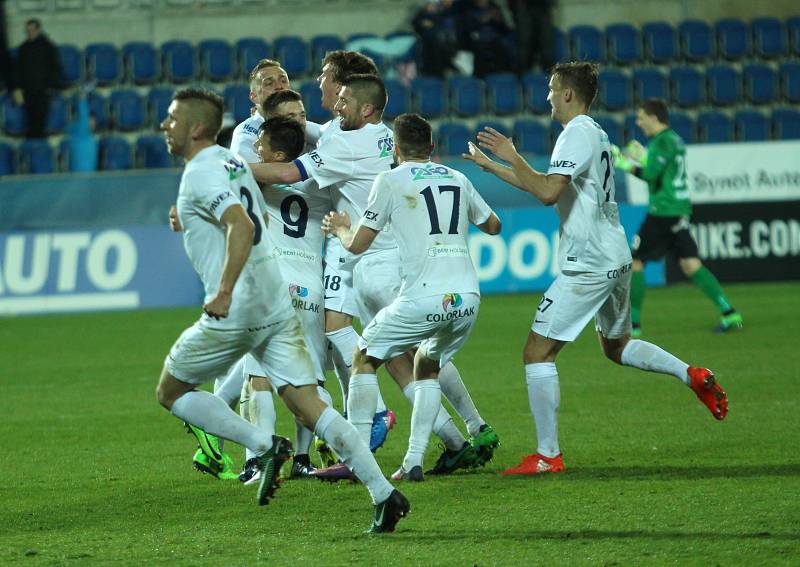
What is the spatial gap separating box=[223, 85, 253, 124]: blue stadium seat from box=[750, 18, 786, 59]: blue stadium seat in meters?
8.67

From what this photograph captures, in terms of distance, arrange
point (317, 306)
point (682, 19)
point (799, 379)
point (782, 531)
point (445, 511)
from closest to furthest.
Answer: point (782, 531), point (445, 511), point (317, 306), point (799, 379), point (682, 19)

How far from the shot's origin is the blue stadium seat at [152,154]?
18.2 metres

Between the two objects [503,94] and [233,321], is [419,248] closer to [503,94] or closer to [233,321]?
[233,321]

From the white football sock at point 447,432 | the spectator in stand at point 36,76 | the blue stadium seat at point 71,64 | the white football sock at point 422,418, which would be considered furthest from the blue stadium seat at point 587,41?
the white football sock at point 422,418

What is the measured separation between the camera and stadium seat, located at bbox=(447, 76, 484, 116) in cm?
2016

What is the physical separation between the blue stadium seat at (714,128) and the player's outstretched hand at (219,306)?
1594cm

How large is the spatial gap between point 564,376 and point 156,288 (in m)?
7.15

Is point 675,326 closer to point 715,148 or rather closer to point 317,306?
point 715,148

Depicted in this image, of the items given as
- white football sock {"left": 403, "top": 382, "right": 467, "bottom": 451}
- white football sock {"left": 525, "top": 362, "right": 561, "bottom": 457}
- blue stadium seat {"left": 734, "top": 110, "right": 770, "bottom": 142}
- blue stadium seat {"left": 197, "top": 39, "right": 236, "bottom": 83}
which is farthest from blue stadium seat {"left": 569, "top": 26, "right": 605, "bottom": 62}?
white football sock {"left": 403, "top": 382, "right": 467, "bottom": 451}

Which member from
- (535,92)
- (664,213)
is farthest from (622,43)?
(664,213)

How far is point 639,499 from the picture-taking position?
235 inches

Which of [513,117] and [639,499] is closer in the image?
[639,499]

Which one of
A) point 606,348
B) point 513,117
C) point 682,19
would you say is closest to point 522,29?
point 513,117

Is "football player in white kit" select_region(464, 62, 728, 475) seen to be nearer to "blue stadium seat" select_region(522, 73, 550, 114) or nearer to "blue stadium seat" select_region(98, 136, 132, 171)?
"blue stadium seat" select_region(98, 136, 132, 171)
